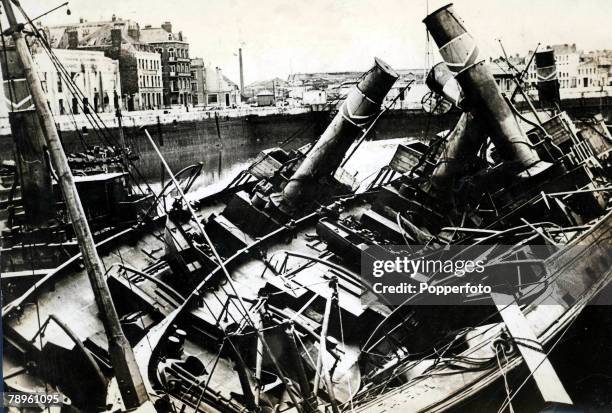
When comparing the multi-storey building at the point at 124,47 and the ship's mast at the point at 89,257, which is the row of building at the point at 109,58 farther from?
the ship's mast at the point at 89,257

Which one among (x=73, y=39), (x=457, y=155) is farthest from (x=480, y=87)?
(x=73, y=39)

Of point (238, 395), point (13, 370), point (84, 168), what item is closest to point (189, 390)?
point (238, 395)

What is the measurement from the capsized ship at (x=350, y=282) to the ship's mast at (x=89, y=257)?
10 cm

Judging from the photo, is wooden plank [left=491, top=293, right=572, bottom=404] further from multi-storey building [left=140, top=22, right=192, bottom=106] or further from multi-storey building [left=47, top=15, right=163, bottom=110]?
multi-storey building [left=47, top=15, right=163, bottom=110]

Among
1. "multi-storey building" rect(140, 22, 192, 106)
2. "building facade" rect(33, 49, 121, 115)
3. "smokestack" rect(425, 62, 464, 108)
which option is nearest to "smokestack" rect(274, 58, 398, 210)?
"smokestack" rect(425, 62, 464, 108)

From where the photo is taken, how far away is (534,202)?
668cm

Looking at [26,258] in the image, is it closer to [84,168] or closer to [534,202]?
[84,168]

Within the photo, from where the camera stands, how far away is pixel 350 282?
6992mm

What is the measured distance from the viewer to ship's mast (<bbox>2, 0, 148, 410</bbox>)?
464 cm

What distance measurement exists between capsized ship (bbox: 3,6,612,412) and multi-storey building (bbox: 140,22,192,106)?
3.15 m

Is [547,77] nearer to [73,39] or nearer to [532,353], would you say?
[532,353]

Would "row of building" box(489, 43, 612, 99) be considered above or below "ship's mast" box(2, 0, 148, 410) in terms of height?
above

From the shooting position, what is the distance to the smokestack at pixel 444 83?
26.5 ft

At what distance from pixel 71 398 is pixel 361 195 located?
19.8 feet
